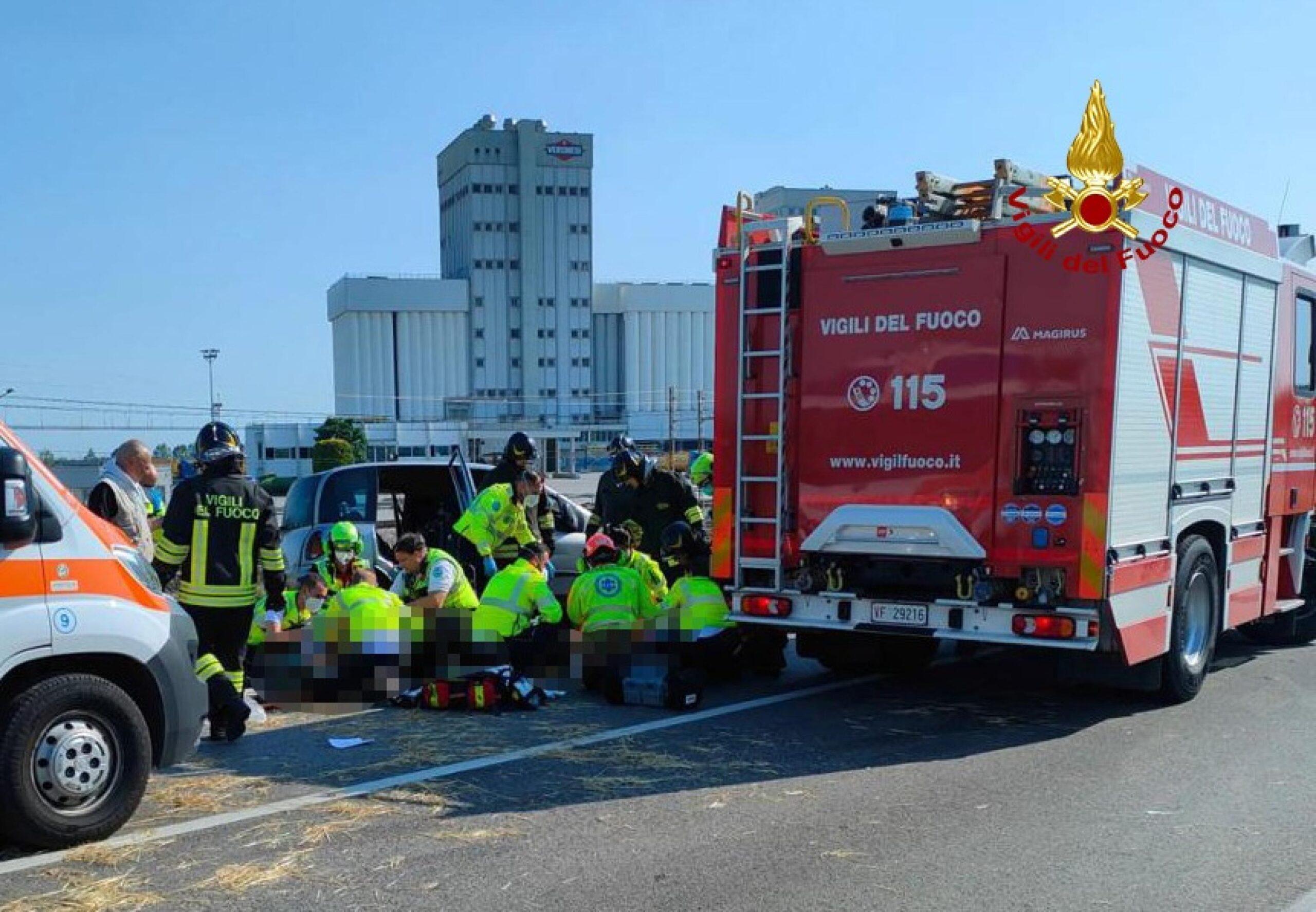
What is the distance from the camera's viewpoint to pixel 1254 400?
8852mm

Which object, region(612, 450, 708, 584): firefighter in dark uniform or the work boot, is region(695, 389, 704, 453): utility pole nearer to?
region(612, 450, 708, 584): firefighter in dark uniform

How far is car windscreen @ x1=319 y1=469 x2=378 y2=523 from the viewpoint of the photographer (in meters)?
10.6

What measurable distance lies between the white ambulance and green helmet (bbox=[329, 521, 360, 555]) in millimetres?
3085

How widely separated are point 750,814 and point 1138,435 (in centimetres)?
341

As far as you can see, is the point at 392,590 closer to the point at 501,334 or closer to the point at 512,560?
the point at 512,560

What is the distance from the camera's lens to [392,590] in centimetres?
888

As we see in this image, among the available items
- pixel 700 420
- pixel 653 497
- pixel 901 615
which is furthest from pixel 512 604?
pixel 700 420

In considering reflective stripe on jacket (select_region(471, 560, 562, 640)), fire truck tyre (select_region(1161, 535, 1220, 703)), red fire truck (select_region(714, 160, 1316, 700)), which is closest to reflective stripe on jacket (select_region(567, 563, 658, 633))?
reflective stripe on jacket (select_region(471, 560, 562, 640))

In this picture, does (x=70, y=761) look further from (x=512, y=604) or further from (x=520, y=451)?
(x=520, y=451)

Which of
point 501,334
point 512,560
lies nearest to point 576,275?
point 501,334

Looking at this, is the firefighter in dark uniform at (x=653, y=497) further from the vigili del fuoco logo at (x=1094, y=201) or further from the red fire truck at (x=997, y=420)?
the vigili del fuoco logo at (x=1094, y=201)

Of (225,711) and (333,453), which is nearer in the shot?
(225,711)

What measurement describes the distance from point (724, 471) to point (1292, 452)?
15.7 feet

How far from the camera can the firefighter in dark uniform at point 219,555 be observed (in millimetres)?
7184
